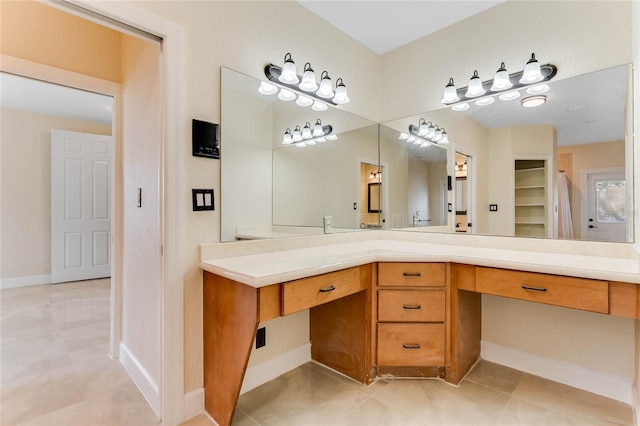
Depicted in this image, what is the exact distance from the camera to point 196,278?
5.18ft

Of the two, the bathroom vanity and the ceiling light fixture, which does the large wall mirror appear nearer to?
the ceiling light fixture

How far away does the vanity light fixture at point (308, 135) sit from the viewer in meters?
2.19

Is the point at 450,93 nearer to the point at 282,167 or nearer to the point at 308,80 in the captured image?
the point at 308,80

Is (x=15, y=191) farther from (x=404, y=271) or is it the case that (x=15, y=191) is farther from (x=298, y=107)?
(x=404, y=271)

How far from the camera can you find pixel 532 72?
192cm

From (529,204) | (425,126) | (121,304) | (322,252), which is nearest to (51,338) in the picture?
(121,304)

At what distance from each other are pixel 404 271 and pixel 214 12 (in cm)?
183

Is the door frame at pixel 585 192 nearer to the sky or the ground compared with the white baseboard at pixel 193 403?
nearer to the sky

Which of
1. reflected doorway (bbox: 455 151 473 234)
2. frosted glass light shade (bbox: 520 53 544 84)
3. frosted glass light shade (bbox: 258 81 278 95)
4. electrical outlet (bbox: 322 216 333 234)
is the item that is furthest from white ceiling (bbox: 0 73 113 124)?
frosted glass light shade (bbox: 520 53 544 84)

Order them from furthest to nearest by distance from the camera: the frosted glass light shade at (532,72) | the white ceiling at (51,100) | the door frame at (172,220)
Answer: the white ceiling at (51,100) → the frosted glass light shade at (532,72) → the door frame at (172,220)

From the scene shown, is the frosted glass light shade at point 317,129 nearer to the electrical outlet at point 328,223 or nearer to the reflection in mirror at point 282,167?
the reflection in mirror at point 282,167

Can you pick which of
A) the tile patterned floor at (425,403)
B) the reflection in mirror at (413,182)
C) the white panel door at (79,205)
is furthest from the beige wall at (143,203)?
the white panel door at (79,205)

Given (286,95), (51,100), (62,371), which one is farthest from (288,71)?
(51,100)

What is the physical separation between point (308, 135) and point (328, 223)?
2.33 feet
